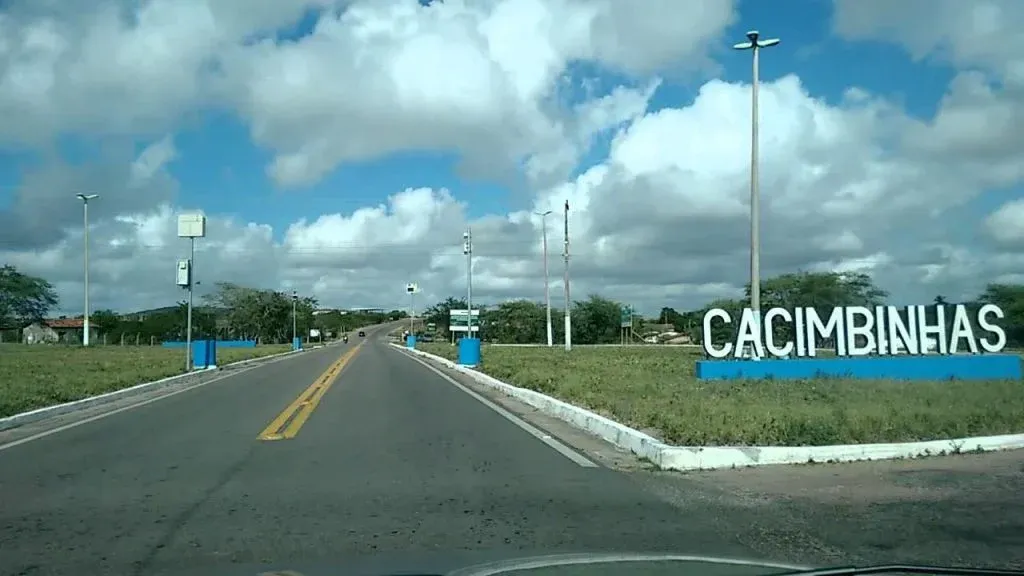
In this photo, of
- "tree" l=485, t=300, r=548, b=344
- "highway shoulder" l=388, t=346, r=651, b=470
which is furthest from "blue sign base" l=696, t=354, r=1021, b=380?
"tree" l=485, t=300, r=548, b=344

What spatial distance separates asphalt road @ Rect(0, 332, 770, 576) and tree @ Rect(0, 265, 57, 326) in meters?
95.3

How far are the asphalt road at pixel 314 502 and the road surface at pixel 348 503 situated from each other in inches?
1.0

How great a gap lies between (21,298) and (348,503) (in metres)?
106

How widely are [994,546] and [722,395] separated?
40.8 feet

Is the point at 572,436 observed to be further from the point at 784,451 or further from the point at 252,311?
the point at 252,311

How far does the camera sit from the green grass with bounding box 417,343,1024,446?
12.4 meters

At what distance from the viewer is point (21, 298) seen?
10044cm

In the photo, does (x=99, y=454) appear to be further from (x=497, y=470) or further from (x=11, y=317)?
(x=11, y=317)

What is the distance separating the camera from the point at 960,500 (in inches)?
342

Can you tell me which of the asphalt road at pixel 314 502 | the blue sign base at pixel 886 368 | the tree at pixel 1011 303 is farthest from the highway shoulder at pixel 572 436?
the tree at pixel 1011 303

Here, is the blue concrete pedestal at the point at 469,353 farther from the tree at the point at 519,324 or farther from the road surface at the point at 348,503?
the tree at the point at 519,324

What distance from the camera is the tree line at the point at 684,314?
62656 mm

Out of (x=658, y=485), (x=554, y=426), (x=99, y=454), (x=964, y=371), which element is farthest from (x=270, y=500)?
(x=964, y=371)

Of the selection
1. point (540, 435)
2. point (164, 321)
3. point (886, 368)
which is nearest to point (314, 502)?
point (540, 435)
